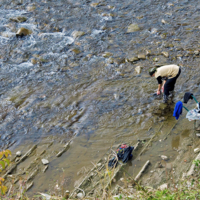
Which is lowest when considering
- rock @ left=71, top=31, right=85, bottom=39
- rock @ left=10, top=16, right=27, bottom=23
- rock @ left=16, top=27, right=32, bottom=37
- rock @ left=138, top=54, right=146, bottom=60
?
rock @ left=138, top=54, right=146, bottom=60

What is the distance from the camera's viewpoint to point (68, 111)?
21.7 feet

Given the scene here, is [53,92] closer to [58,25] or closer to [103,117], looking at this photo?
[103,117]

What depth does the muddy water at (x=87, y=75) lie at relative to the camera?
562cm

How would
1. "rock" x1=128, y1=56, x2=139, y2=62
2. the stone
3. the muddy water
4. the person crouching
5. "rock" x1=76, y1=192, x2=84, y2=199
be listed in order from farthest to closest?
the stone < "rock" x1=128, y1=56, x2=139, y2=62 < the person crouching < the muddy water < "rock" x1=76, y1=192, x2=84, y2=199

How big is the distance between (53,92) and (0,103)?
1.63 metres

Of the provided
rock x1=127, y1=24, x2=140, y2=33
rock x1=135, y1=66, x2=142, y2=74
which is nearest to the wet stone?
rock x1=135, y1=66, x2=142, y2=74

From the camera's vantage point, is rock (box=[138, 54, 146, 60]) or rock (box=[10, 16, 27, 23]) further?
rock (box=[10, 16, 27, 23])

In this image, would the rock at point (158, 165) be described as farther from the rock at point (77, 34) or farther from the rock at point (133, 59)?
the rock at point (77, 34)

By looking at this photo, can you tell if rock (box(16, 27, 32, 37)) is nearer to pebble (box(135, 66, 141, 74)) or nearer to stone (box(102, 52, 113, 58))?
stone (box(102, 52, 113, 58))

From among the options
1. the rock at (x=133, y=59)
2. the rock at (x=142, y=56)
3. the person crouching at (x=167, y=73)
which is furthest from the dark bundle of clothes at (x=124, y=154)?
the rock at (x=142, y=56)

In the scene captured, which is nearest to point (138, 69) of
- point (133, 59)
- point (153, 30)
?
point (133, 59)

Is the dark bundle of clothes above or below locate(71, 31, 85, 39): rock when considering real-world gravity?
below

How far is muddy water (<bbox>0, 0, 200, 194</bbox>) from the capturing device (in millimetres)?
5617

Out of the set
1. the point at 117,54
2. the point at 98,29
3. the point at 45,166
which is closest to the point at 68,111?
the point at 45,166
